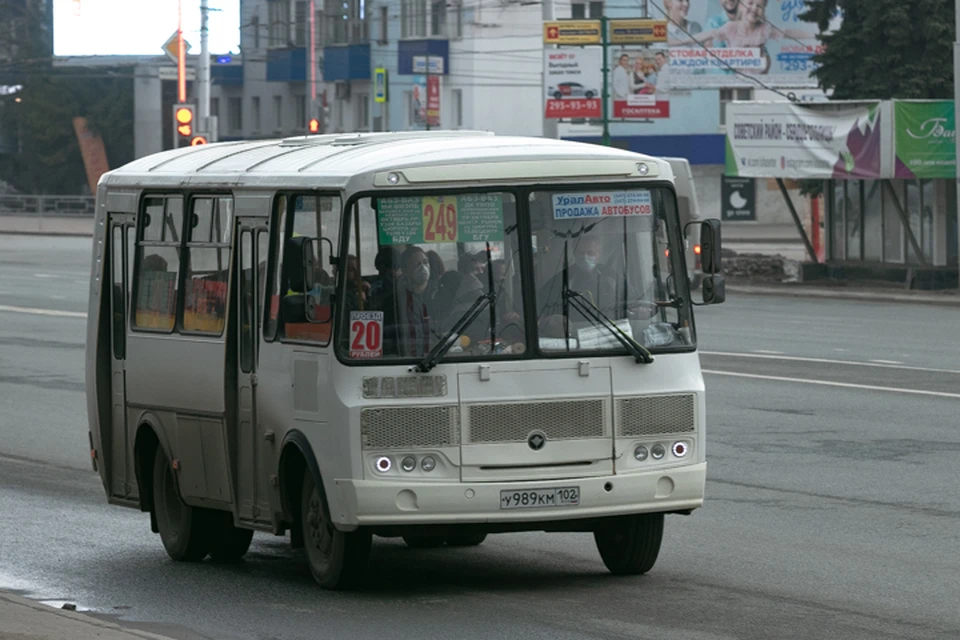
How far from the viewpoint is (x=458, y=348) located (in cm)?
937

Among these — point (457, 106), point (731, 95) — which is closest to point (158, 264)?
point (457, 106)

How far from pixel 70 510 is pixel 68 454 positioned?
10.5ft

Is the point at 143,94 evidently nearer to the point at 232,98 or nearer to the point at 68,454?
the point at 232,98

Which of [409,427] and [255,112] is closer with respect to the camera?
[409,427]

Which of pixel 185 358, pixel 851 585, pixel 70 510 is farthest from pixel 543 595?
pixel 70 510

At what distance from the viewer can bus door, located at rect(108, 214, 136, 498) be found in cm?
1153

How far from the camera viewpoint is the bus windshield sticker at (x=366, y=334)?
931 centimetres

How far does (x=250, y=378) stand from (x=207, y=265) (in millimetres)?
834

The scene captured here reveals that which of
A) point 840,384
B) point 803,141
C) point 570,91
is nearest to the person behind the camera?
point 840,384

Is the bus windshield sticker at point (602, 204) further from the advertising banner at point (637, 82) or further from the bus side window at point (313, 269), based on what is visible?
the advertising banner at point (637, 82)

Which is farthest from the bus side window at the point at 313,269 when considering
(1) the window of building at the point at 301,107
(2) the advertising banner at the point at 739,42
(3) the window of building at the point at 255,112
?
(3) the window of building at the point at 255,112

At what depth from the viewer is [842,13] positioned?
42219 millimetres

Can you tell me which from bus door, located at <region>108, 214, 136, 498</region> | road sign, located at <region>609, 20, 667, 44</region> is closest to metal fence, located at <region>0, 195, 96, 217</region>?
road sign, located at <region>609, 20, 667, 44</region>

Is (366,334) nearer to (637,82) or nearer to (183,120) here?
(183,120)
